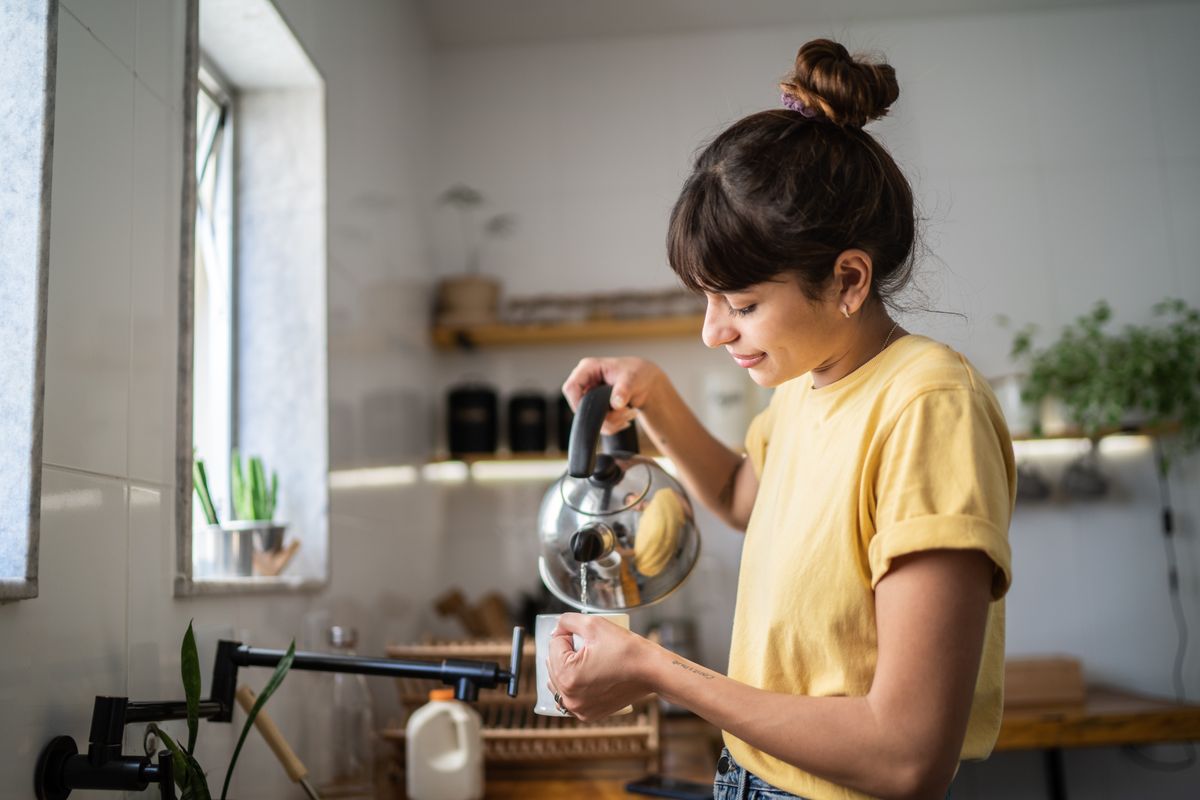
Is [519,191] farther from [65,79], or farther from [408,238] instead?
[65,79]

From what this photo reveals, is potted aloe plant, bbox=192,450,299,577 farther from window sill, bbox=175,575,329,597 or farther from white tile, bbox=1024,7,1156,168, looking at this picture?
white tile, bbox=1024,7,1156,168

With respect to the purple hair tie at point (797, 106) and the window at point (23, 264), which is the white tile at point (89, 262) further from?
the purple hair tie at point (797, 106)

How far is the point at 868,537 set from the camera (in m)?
0.83

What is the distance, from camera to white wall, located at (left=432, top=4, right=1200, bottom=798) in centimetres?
297

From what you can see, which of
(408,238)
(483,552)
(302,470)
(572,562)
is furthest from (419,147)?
(572,562)

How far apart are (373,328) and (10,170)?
4.39 ft

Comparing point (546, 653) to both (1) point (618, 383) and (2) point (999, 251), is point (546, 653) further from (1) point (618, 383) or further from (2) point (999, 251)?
(2) point (999, 251)

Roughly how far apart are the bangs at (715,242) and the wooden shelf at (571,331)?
197cm

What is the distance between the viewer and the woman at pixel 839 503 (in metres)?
0.75

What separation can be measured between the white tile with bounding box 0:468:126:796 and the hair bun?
772 mm

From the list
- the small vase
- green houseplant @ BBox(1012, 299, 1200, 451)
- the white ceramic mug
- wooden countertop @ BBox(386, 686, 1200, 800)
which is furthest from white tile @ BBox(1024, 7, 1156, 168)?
the white ceramic mug

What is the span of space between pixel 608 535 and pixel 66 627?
52 cm

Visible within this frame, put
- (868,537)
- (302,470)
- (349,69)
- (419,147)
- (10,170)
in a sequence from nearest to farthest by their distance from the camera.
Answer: (868,537) → (10,170) → (302,470) → (349,69) → (419,147)

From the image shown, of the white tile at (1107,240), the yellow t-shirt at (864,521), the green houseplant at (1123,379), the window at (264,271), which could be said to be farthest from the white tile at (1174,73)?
the yellow t-shirt at (864,521)
